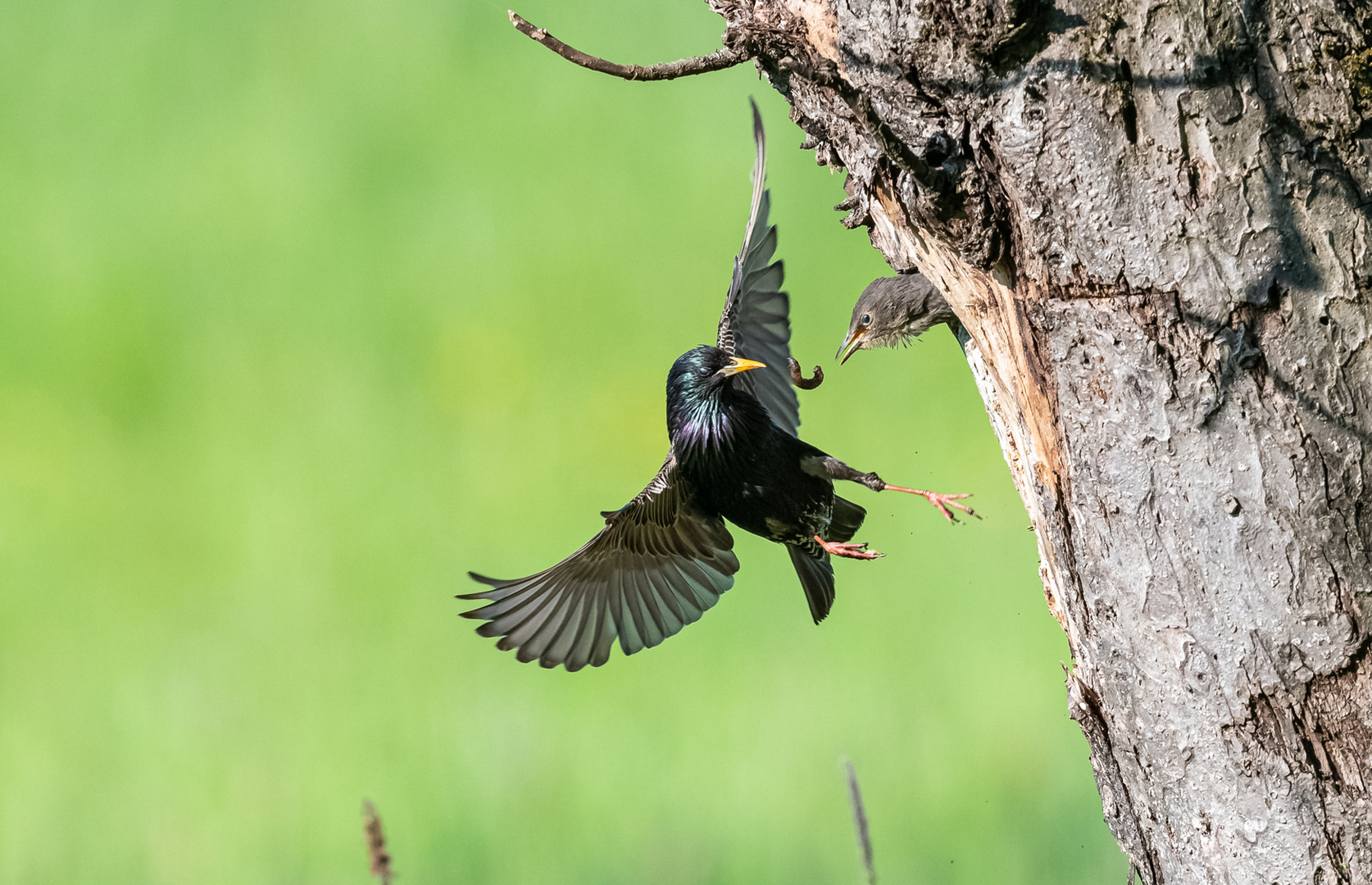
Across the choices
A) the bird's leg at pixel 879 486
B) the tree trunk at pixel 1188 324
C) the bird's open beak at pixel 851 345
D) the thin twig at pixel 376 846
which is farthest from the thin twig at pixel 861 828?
the bird's open beak at pixel 851 345

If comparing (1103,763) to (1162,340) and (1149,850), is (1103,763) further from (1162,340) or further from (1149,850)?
(1162,340)

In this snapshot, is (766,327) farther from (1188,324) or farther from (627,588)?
(1188,324)

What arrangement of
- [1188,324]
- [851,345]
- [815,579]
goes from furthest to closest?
[851,345]
[815,579]
[1188,324]

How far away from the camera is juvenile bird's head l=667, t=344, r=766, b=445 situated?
4109 mm

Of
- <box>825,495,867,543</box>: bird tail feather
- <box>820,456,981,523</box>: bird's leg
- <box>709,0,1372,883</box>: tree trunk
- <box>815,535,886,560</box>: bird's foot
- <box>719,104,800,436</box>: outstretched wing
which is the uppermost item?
<box>719,104,800,436</box>: outstretched wing

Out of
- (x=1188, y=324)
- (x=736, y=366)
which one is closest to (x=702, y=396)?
(x=736, y=366)

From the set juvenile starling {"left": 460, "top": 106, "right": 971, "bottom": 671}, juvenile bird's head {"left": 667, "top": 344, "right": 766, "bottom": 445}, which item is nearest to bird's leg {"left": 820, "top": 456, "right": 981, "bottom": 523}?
juvenile starling {"left": 460, "top": 106, "right": 971, "bottom": 671}

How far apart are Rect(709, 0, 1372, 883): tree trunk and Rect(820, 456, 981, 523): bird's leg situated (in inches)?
53.3

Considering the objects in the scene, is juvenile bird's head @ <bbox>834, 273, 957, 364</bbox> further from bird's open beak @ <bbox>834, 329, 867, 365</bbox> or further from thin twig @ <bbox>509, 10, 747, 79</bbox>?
thin twig @ <bbox>509, 10, 747, 79</bbox>

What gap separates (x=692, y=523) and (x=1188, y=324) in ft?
8.13

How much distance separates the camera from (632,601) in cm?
445

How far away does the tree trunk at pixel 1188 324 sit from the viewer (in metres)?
1.92

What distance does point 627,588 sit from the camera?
4.44 metres

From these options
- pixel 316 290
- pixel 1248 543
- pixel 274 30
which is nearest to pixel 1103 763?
pixel 1248 543
